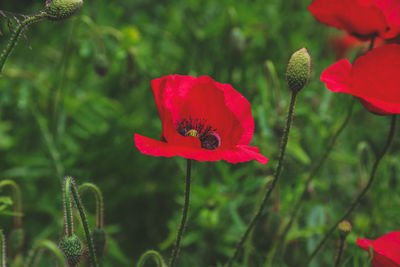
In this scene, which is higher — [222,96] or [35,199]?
[222,96]

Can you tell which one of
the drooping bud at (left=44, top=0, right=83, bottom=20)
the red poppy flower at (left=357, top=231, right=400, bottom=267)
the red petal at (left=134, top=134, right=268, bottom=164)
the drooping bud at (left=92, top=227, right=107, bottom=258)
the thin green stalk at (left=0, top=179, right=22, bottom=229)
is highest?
the drooping bud at (left=44, top=0, right=83, bottom=20)

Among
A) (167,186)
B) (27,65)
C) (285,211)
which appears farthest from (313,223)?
(27,65)

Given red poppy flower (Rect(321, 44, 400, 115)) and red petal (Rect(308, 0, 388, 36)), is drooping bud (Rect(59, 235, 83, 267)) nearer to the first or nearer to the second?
red poppy flower (Rect(321, 44, 400, 115))

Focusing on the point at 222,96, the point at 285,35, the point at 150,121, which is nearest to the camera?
the point at 222,96

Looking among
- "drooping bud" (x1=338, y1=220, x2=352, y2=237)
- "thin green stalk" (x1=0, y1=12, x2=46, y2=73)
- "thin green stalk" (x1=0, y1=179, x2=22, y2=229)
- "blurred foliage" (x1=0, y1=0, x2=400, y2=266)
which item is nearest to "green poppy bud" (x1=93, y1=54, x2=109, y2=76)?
"blurred foliage" (x1=0, y1=0, x2=400, y2=266)

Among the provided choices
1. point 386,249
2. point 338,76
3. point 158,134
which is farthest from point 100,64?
point 386,249

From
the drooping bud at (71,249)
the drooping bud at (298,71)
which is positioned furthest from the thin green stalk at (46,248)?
the drooping bud at (298,71)

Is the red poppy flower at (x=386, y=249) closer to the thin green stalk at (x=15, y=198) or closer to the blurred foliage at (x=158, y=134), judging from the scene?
the blurred foliage at (x=158, y=134)

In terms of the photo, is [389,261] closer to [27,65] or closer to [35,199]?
[35,199]
